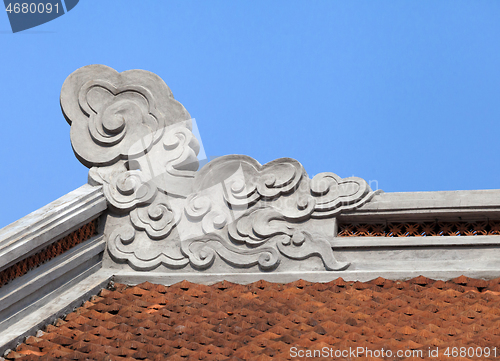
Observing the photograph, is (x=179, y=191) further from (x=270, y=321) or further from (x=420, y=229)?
(x=420, y=229)

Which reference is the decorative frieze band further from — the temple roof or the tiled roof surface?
the tiled roof surface

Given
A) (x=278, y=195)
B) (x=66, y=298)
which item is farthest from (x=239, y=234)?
(x=66, y=298)

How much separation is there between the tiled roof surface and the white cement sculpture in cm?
34

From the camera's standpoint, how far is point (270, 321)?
15.5 feet

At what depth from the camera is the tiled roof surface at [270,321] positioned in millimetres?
4266

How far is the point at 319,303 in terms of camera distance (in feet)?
16.4

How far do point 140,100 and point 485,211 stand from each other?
3.22m

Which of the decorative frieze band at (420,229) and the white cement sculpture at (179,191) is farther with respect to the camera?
the white cement sculpture at (179,191)

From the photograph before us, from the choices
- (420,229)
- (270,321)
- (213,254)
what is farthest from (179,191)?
(420,229)

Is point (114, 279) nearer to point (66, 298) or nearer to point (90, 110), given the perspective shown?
point (66, 298)

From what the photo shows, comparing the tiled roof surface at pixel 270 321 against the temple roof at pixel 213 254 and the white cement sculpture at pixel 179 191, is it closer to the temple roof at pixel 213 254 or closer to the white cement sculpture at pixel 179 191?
the temple roof at pixel 213 254

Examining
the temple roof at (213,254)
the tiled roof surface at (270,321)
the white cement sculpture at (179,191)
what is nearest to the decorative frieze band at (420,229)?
the temple roof at (213,254)

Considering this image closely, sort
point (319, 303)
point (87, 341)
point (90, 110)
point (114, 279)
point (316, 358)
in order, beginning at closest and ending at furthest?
point (316, 358), point (87, 341), point (319, 303), point (114, 279), point (90, 110)

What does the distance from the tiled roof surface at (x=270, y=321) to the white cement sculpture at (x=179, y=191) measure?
339mm
